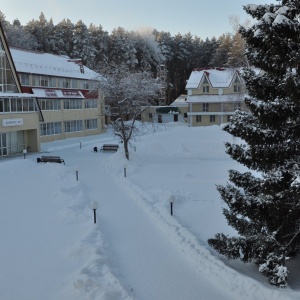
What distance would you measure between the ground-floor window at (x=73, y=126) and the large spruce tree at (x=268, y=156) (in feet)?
122

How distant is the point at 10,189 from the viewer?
18953 mm

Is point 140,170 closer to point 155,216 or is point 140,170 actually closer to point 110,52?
point 155,216

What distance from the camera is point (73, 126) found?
Answer: 45688 millimetres

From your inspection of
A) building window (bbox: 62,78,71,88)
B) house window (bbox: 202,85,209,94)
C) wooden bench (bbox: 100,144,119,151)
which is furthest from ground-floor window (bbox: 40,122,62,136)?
house window (bbox: 202,85,209,94)

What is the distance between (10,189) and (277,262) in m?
14.6

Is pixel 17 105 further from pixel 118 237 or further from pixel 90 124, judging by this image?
pixel 118 237

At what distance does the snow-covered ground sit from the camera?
343 inches

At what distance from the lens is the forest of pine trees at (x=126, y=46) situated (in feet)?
224

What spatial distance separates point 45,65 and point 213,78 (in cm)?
2364

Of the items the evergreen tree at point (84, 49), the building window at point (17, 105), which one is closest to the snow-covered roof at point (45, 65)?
the building window at point (17, 105)

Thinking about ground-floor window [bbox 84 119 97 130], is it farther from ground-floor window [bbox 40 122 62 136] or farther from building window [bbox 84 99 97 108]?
ground-floor window [bbox 40 122 62 136]

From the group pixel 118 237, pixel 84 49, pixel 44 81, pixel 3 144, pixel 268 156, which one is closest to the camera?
pixel 268 156

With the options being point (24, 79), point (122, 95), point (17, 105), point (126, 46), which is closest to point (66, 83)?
point (24, 79)

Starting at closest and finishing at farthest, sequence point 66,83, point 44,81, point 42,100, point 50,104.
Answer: point 42,100 < point 50,104 < point 44,81 < point 66,83
